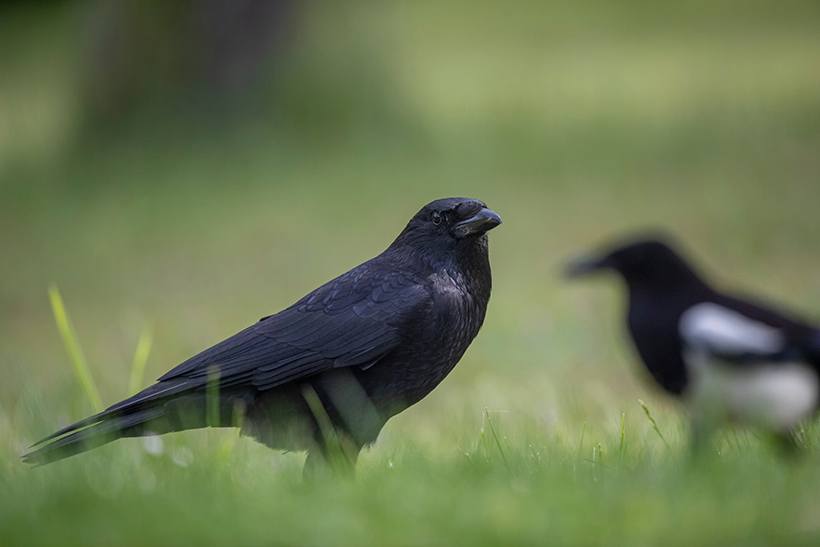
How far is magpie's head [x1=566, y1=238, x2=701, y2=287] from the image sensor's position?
314 centimetres

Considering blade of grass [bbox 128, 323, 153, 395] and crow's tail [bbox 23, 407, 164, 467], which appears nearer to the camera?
crow's tail [bbox 23, 407, 164, 467]

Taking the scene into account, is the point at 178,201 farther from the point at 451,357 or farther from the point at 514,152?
the point at 451,357

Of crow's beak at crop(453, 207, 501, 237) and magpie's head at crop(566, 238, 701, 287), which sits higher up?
crow's beak at crop(453, 207, 501, 237)

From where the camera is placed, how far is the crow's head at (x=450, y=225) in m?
2.86

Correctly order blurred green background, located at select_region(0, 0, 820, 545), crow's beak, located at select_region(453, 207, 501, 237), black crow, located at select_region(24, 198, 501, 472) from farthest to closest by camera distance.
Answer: blurred green background, located at select_region(0, 0, 820, 545) → crow's beak, located at select_region(453, 207, 501, 237) → black crow, located at select_region(24, 198, 501, 472)

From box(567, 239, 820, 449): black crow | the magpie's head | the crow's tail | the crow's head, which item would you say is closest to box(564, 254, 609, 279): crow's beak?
the magpie's head

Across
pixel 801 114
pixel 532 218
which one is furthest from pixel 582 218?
pixel 801 114

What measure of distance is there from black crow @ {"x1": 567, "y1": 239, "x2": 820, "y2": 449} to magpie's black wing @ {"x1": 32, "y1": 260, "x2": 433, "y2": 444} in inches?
39.1

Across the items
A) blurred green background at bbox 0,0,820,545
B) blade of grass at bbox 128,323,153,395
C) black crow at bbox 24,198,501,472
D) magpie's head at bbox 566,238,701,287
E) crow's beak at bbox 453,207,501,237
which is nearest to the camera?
black crow at bbox 24,198,501,472

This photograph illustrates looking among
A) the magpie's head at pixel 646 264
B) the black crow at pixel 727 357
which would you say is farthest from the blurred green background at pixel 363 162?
the black crow at pixel 727 357

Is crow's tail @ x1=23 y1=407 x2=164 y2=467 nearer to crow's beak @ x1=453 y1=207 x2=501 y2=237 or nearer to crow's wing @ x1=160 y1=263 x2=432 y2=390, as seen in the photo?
crow's wing @ x1=160 y1=263 x2=432 y2=390

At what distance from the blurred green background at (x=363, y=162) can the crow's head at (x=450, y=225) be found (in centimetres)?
235

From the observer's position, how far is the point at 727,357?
2.63 metres

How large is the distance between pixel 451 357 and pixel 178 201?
302 inches
